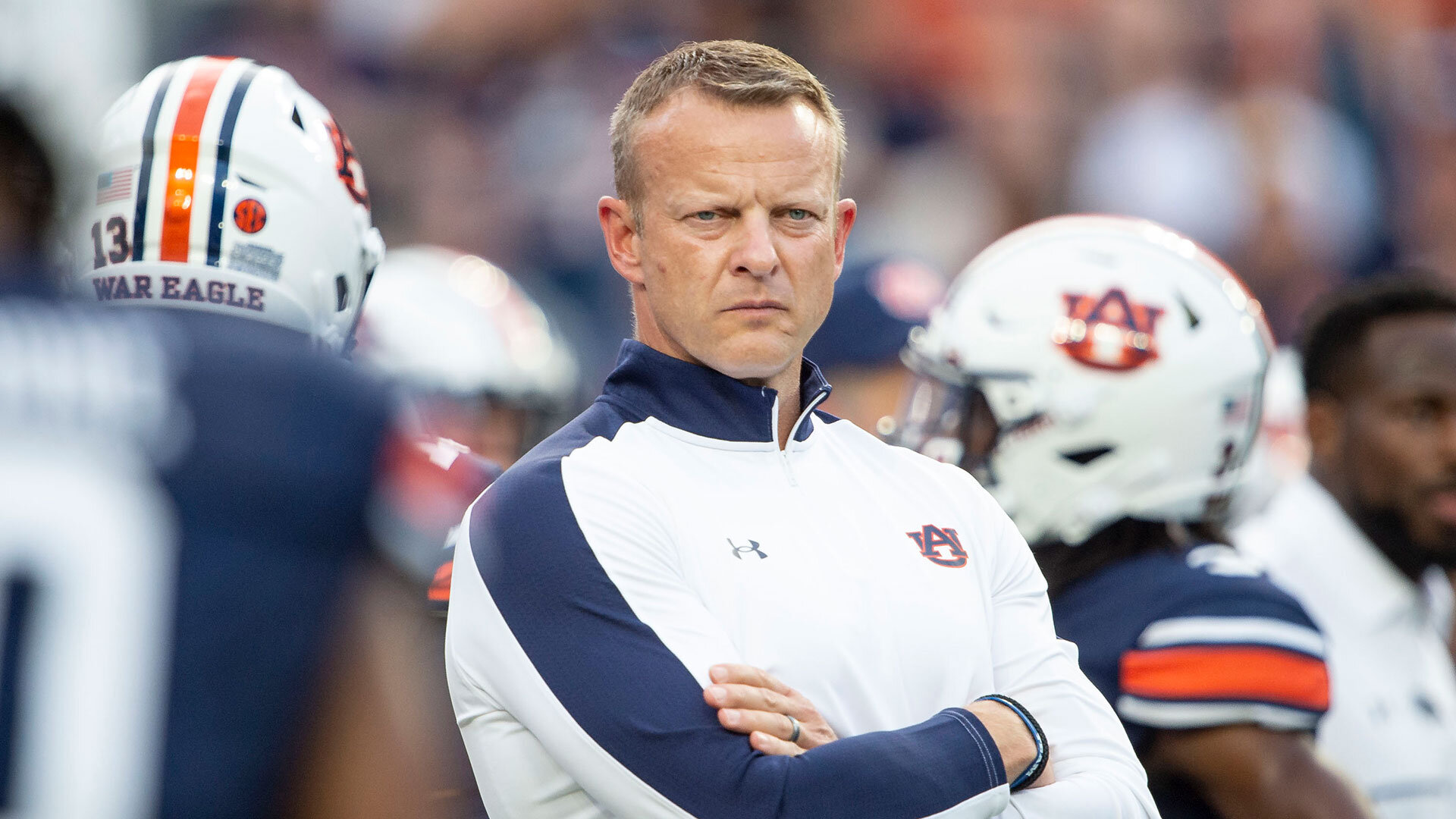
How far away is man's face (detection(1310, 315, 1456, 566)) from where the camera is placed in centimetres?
473

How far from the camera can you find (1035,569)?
3111 mm

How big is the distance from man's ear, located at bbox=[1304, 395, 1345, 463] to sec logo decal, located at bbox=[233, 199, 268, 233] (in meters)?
3.27

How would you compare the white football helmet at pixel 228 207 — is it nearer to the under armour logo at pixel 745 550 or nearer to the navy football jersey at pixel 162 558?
the under armour logo at pixel 745 550

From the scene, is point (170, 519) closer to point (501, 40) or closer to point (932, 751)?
point (932, 751)

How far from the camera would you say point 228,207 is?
310cm

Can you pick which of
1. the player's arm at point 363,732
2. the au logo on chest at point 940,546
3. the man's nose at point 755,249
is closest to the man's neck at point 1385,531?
the au logo on chest at point 940,546

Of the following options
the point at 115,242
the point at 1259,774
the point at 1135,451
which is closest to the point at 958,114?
the point at 1135,451

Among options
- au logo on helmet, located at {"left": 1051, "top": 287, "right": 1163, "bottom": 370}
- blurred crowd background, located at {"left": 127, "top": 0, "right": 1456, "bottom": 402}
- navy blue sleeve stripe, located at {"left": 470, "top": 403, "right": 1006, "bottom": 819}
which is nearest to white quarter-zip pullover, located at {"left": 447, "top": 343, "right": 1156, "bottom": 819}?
navy blue sleeve stripe, located at {"left": 470, "top": 403, "right": 1006, "bottom": 819}

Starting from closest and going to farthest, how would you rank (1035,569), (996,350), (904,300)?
(1035,569)
(996,350)
(904,300)

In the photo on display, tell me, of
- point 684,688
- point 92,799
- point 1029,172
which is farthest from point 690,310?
point 1029,172

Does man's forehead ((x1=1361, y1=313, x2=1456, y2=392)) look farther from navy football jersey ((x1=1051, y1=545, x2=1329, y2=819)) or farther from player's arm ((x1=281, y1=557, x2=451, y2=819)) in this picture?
player's arm ((x1=281, y1=557, x2=451, y2=819))

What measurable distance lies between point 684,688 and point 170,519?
0.91 m

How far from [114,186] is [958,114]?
8.11 meters

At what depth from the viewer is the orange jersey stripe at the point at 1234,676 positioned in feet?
11.3
